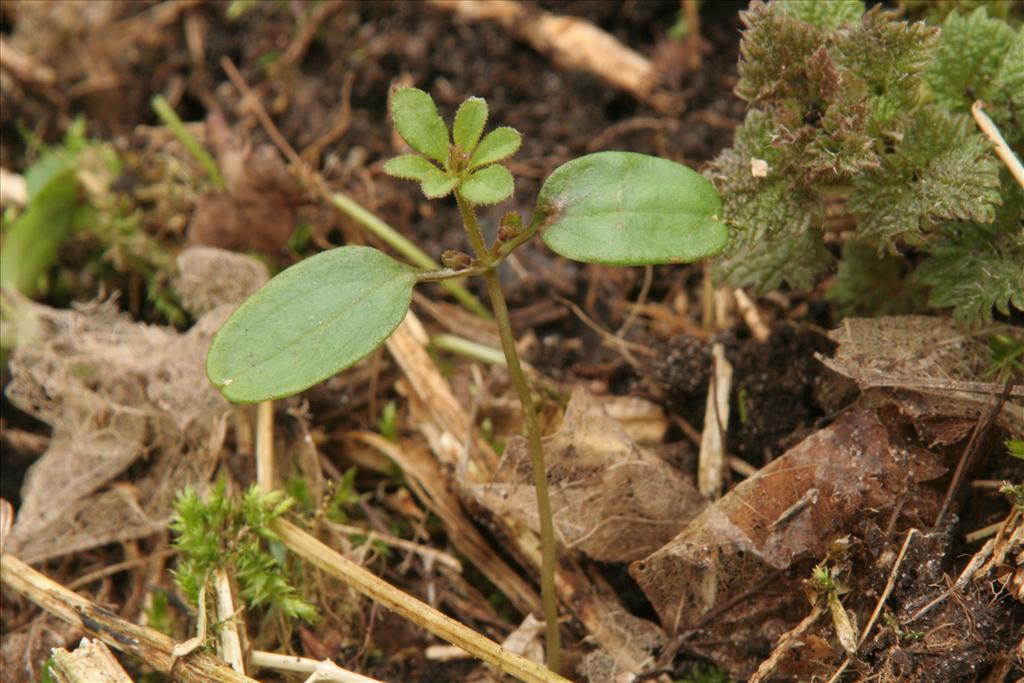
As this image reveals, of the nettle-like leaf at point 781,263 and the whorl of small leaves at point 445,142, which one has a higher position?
the whorl of small leaves at point 445,142

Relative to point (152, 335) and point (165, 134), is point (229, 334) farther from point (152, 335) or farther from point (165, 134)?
point (165, 134)

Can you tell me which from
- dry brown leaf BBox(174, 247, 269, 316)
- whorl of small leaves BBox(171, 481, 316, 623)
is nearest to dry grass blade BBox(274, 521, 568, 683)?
whorl of small leaves BBox(171, 481, 316, 623)

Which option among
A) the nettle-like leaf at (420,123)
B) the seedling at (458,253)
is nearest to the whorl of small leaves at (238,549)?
the seedling at (458,253)

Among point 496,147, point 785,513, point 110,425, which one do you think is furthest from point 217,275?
point 785,513

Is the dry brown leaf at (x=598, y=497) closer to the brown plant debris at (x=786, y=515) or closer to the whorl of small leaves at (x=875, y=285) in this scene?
the brown plant debris at (x=786, y=515)

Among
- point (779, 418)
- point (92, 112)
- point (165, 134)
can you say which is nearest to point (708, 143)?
point (779, 418)
